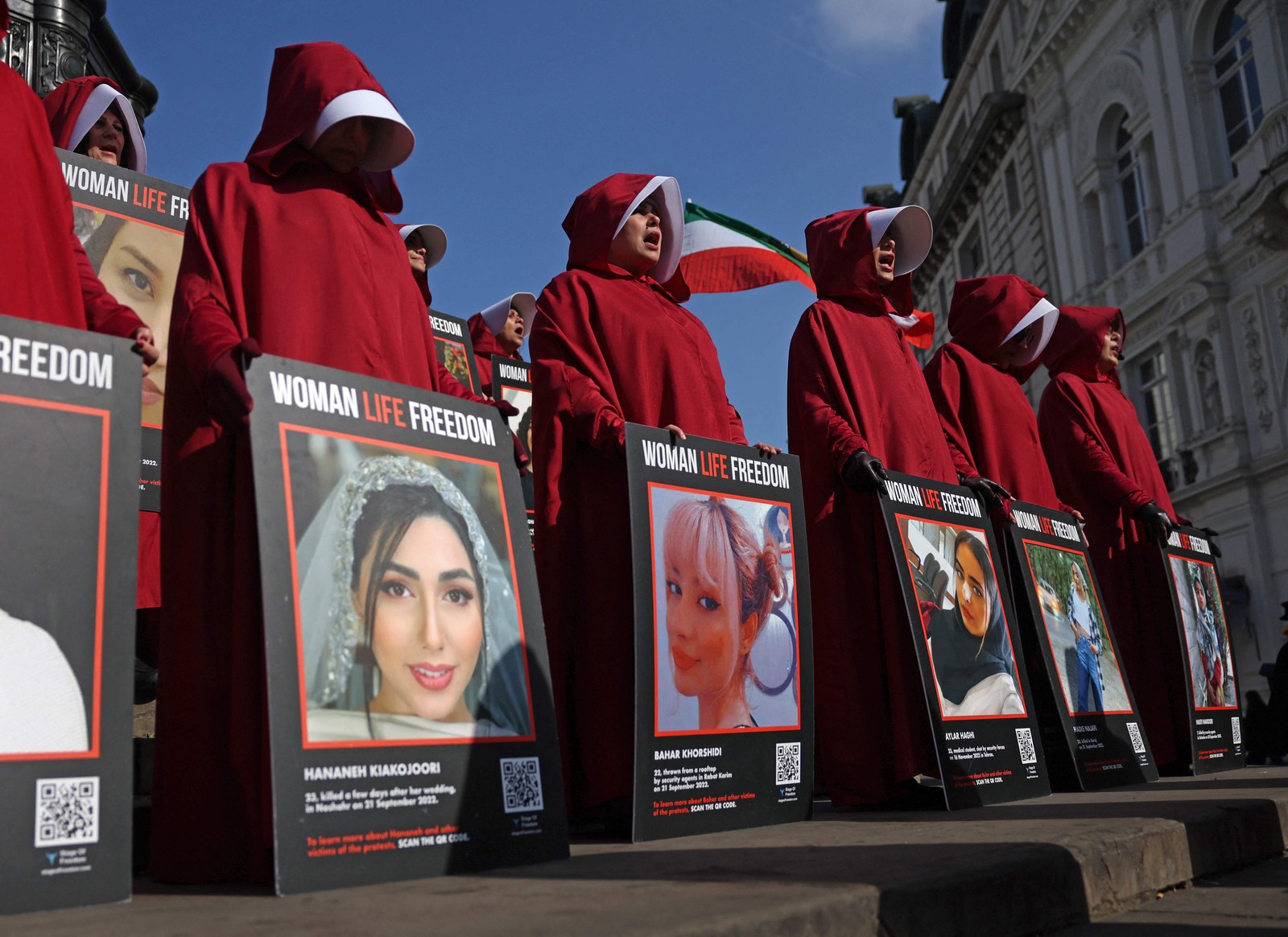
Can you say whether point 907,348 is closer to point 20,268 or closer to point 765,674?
point 765,674

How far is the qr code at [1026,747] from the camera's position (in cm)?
493

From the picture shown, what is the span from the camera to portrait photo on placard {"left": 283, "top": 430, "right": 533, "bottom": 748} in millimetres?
2773

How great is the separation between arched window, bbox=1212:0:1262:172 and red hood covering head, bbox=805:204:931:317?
19713 millimetres

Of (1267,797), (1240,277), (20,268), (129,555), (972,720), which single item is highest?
(1240,277)

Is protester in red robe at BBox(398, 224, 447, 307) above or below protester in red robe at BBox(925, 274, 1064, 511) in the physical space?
above

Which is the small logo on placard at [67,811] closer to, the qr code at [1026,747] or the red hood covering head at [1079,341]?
the qr code at [1026,747]

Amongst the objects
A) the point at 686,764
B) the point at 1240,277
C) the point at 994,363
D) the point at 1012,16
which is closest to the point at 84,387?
the point at 686,764

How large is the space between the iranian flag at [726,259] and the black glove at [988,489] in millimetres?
6900

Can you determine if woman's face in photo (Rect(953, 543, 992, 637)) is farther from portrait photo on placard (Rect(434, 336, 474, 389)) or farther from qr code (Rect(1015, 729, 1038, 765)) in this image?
portrait photo on placard (Rect(434, 336, 474, 389))

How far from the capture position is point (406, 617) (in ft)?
9.69

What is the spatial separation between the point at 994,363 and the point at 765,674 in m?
3.41

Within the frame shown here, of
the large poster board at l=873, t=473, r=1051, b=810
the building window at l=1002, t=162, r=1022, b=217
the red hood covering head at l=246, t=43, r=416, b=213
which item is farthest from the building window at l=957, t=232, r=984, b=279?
the red hood covering head at l=246, t=43, r=416, b=213

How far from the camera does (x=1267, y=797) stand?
4.34 meters

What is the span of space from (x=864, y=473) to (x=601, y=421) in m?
1.18
